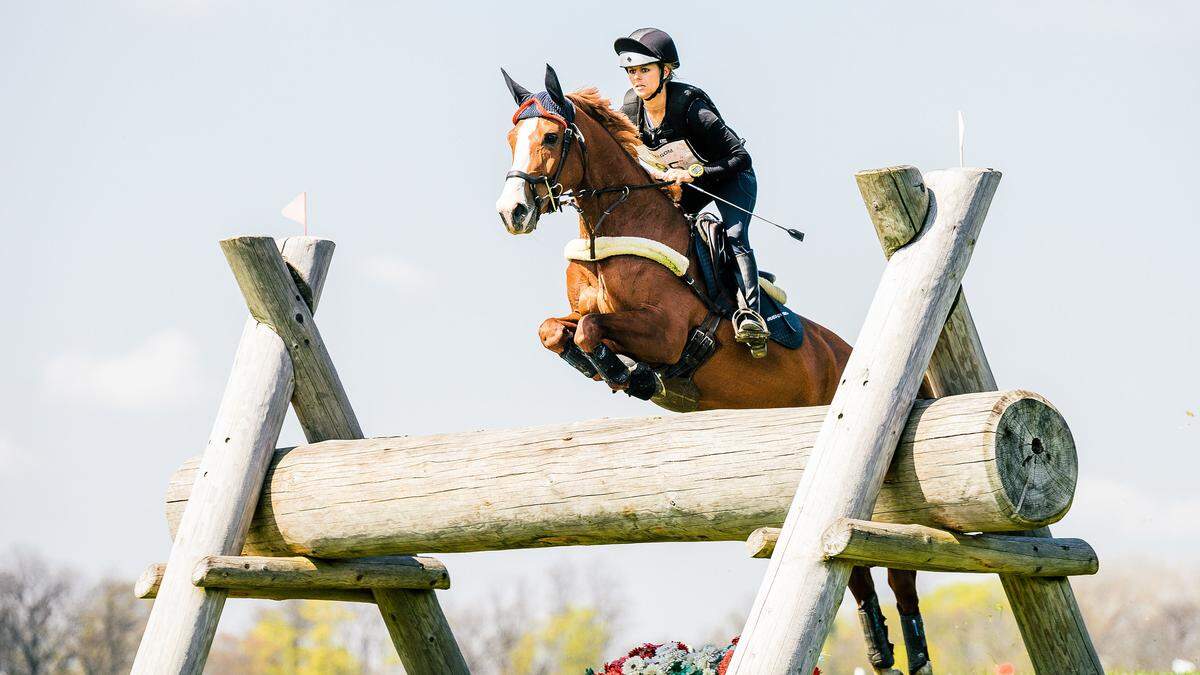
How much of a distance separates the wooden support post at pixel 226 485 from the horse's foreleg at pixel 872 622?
2.73 m

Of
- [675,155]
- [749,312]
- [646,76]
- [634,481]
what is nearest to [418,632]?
[634,481]

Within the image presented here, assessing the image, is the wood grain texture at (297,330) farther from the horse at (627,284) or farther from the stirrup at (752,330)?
the stirrup at (752,330)

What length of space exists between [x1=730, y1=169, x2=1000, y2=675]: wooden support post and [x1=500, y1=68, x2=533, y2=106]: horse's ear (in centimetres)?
199

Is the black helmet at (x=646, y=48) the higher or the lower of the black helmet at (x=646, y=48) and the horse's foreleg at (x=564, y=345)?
the higher

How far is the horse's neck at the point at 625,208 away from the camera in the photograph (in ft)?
20.6

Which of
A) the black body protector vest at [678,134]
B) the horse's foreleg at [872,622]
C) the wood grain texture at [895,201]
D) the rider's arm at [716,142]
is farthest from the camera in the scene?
the horse's foreleg at [872,622]

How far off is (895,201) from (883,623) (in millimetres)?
2656

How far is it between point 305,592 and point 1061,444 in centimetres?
319

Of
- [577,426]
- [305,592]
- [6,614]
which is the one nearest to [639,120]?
[577,426]

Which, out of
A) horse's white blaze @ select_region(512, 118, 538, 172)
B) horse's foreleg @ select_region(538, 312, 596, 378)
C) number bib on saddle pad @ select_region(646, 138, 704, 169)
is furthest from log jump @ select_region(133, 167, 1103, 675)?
number bib on saddle pad @ select_region(646, 138, 704, 169)

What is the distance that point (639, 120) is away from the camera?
22.0ft

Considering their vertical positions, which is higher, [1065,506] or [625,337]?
[625,337]

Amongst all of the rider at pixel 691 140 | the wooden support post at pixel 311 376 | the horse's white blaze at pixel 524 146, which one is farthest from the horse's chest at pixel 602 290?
the wooden support post at pixel 311 376

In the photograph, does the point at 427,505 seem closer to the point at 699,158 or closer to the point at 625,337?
the point at 625,337
